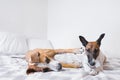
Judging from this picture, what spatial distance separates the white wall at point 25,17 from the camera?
2.64 meters

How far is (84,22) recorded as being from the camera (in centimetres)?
240

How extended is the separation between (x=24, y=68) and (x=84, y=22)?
1316 mm

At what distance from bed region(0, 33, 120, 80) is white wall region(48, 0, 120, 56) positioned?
0.27 metres

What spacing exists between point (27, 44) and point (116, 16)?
1.28 meters

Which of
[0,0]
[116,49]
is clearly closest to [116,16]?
[116,49]

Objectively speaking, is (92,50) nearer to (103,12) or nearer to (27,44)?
(103,12)

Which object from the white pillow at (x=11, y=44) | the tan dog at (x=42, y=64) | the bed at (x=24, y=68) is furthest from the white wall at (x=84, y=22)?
the tan dog at (x=42, y=64)

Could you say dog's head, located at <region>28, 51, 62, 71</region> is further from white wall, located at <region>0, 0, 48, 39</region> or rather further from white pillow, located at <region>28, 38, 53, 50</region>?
white wall, located at <region>0, 0, 48, 39</region>

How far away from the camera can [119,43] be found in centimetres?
206

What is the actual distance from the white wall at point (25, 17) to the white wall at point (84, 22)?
0.12m

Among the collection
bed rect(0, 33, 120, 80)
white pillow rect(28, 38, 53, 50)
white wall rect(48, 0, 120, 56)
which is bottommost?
bed rect(0, 33, 120, 80)

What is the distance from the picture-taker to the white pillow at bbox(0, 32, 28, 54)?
7.48 feet

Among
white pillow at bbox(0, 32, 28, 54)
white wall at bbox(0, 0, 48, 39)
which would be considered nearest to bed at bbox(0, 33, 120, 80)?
white pillow at bbox(0, 32, 28, 54)

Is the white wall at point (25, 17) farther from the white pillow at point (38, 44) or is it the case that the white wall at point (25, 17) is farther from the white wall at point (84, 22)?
the white pillow at point (38, 44)
